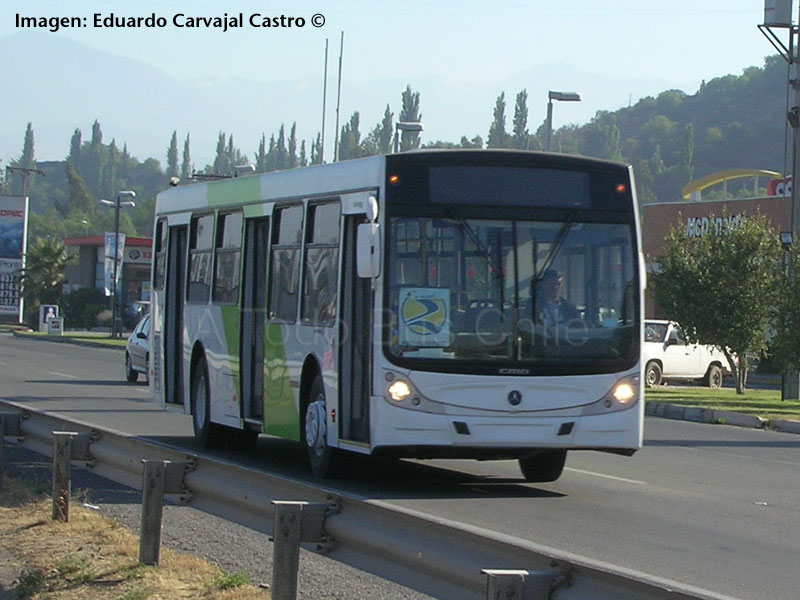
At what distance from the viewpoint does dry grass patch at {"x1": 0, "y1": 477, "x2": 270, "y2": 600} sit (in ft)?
26.2

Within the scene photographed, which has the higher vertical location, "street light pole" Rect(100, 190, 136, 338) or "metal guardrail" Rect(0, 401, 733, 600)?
"street light pole" Rect(100, 190, 136, 338)

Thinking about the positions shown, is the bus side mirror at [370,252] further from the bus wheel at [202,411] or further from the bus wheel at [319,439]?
the bus wheel at [202,411]

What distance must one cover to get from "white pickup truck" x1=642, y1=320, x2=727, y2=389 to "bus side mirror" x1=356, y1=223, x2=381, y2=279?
2434 centimetres

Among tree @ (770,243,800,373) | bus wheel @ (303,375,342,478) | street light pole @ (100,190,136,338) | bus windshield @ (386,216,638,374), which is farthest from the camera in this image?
street light pole @ (100,190,136,338)

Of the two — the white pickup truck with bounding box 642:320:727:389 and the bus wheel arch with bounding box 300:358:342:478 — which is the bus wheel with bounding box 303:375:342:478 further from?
the white pickup truck with bounding box 642:320:727:389

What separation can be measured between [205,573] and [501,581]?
413 cm

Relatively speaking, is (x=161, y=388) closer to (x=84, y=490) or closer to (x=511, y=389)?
(x=84, y=490)

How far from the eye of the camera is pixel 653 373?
1428 inches

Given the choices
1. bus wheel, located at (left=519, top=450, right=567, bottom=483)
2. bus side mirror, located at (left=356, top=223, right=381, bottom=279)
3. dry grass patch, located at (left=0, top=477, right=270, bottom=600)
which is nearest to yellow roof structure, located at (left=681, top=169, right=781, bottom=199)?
bus wheel, located at (left=519, top=450, right=567, bottom=483)

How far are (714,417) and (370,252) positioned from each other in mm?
14741

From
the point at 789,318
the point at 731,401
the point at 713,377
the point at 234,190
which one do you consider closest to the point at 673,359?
the point at 713,377

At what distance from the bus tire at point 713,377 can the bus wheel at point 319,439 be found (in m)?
26.4

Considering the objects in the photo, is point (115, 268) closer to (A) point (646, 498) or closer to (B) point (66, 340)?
(B) point (66, 340)

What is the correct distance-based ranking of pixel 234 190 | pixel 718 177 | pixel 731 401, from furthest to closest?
pixel 718 177 → pixel 731 401 → pixel 234 190
